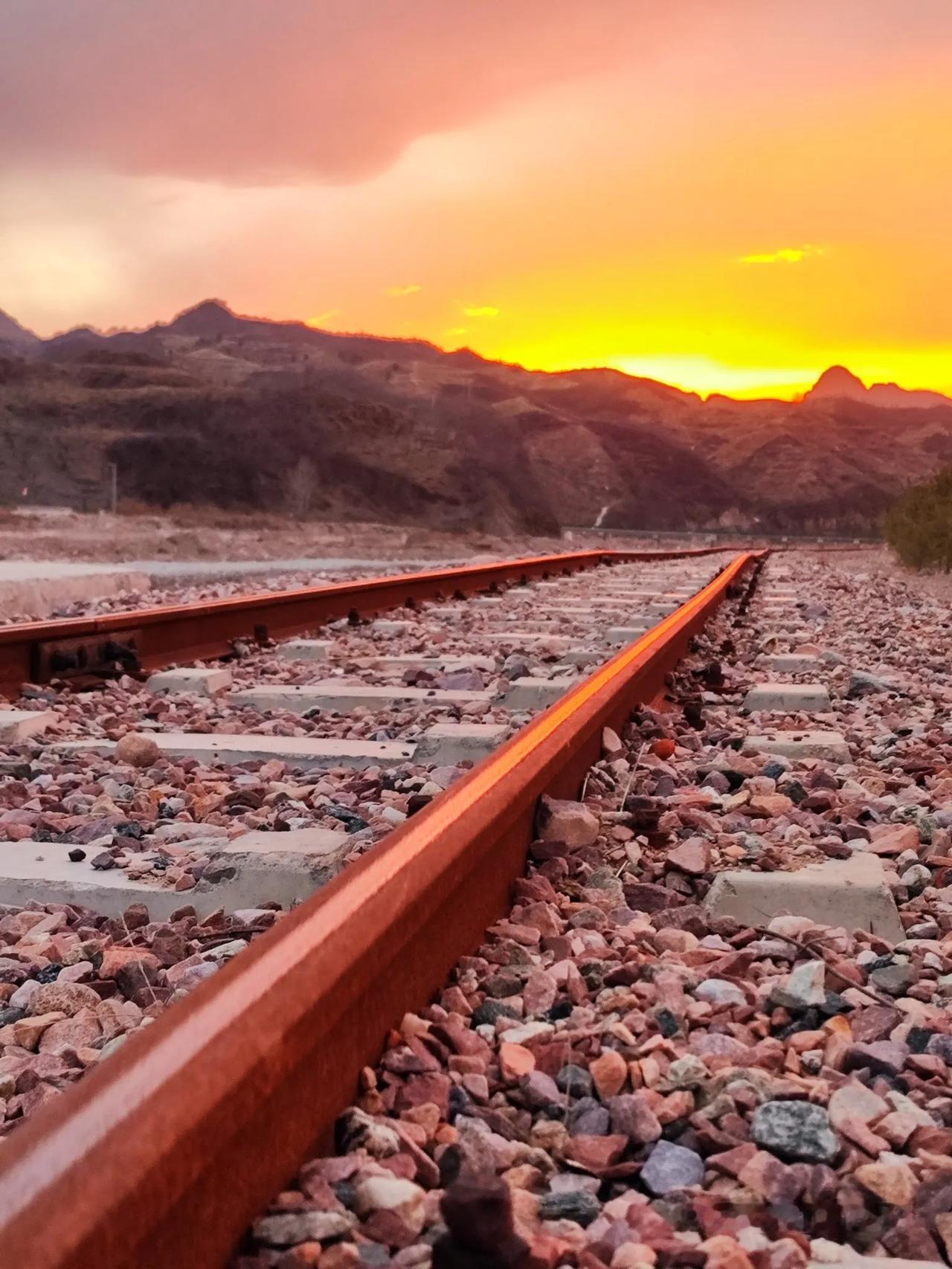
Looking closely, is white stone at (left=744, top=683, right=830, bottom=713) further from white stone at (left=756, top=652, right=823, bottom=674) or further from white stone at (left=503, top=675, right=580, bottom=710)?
white stone at (left=756, top=652, right=823, bottom=674)

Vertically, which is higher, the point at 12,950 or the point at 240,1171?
the point at 240,1171

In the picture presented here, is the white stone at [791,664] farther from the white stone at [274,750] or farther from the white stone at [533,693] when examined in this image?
the white stone at [274,750]

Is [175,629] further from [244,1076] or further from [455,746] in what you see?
[244,1076]

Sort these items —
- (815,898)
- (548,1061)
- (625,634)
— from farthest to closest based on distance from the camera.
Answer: (625,634), (815,898), (548,1061)

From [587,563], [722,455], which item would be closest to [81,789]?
[587,563]

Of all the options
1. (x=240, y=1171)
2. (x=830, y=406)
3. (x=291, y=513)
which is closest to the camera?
(x=240, y=1171)

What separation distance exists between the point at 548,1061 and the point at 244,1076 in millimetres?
724

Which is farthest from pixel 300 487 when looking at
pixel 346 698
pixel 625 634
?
pixel 346 698

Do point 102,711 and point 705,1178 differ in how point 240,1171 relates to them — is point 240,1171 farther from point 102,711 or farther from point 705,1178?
point 102,711

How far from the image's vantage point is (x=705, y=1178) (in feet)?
5.63

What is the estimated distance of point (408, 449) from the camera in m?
69.8

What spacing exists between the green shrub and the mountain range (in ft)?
16.9

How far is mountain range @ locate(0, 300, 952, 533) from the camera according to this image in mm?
64438

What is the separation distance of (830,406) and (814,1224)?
166 meters
